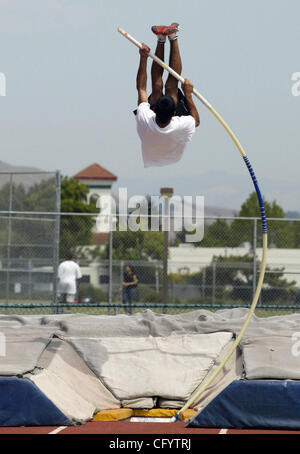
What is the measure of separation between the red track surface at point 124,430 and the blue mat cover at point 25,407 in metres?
0.08

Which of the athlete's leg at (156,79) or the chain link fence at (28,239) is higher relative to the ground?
the athlete's leg at (156,79)

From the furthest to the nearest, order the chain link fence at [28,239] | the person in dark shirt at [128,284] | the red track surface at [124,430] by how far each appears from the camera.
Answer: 1. the person in dark shirt at [128,284]
2. the chain link fence at [28,239]
3. the red track surface at [124,430]

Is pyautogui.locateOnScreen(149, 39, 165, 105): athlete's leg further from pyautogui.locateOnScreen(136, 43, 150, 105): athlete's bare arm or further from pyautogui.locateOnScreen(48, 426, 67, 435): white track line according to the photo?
pyautogui.locateOnScreen(48, 426, 67, 435): white track line

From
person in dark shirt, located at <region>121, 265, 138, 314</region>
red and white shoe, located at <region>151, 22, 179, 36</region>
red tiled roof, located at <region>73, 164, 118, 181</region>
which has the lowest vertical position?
person in dark shirt, located at <region>121, 265, 138, 314</region>

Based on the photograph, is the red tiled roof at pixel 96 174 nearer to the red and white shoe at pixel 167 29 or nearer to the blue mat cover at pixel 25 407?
the red and white shoe at pixel 167 29

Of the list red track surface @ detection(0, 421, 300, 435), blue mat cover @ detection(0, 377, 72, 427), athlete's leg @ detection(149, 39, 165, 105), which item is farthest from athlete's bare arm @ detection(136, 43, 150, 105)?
red track surface @ detection(0, 421, 300, 435)

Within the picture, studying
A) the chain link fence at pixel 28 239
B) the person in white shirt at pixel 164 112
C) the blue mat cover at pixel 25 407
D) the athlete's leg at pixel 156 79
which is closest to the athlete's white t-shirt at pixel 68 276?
the chain link fence at pixel 28 239

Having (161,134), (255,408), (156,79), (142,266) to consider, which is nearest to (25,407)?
(255,408)

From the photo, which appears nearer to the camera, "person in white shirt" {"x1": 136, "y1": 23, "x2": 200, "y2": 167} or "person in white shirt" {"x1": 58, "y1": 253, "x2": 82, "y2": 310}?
"person in white shirt" {"x1": 136, "y1": 23, "x2": 200, "y2": 167}

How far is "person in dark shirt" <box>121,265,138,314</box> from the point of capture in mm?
17594

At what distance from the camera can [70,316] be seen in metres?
10.1

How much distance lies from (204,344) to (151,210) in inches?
337

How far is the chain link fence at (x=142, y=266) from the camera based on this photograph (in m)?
16.5

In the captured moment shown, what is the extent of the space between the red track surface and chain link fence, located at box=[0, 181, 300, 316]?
22.2ft
